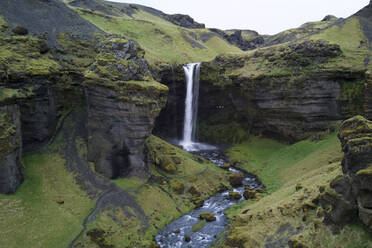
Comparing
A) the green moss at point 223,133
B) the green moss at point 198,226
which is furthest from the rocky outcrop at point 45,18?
the green moss at point 198,226

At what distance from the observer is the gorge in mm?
23656

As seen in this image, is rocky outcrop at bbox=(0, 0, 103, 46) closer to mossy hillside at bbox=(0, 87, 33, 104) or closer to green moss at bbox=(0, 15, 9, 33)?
green moss at bbox=(0, 15, 9, 33)

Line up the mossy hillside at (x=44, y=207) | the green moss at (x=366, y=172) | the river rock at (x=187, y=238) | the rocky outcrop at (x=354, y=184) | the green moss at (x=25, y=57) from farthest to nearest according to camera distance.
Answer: the green moss at (x=25, y=57)
the river rock at (x=187, y=238)
the mossy hillside at (x=44, y=207)
the rocky outcrop at (x=354, y=184)
the green moss at (x=366, y=172)

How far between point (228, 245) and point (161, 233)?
7741mm

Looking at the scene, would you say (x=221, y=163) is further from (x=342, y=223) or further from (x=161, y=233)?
(x=342, y=223)

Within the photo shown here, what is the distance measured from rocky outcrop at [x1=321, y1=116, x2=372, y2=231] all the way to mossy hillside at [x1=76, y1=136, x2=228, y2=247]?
16.4 meters

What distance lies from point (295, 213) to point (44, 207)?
2292 centimetres

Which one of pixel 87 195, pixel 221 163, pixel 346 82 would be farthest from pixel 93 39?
pixel 346 82

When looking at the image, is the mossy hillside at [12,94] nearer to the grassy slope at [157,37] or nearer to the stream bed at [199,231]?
the stream bed at [199,231]

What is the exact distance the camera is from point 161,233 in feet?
96.9

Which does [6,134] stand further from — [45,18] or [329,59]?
[329,59]

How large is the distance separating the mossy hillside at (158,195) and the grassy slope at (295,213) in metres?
6.31

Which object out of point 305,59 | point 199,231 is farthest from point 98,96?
point 305,59

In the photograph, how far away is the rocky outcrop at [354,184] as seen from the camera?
691 inches
